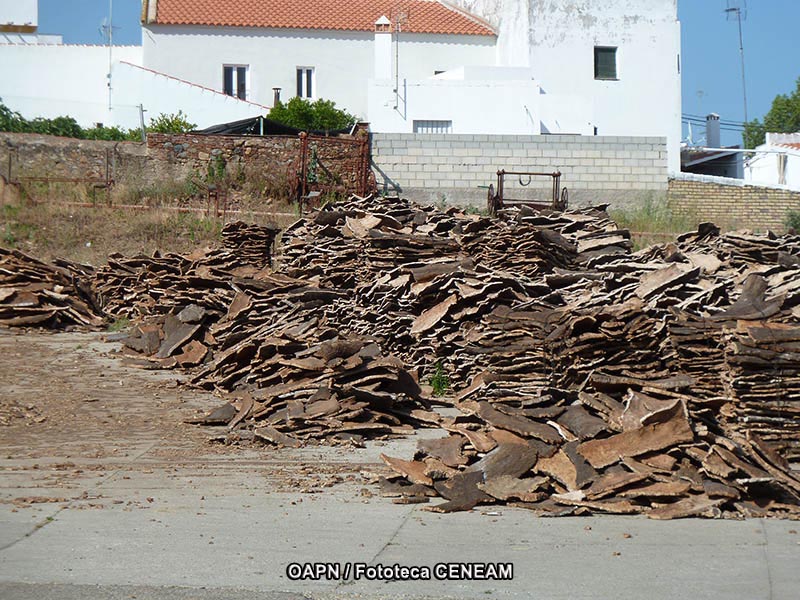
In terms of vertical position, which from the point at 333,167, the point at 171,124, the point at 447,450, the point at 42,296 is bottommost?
the point at 447,450

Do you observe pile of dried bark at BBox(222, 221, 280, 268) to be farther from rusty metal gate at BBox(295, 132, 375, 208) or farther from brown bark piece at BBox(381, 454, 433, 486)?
brown bark piece at BBox(381, 454, 433, 486)

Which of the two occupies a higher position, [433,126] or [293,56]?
[293,56]

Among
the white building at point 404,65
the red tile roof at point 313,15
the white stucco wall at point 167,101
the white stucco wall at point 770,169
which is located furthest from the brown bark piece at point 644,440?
the red tile roof at point 313,15

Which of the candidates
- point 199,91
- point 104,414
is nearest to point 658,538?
point 104,414

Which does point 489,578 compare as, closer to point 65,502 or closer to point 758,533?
point 758,533

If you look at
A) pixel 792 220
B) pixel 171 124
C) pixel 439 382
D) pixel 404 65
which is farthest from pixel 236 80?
pixel 439 382

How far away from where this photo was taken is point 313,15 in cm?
4097

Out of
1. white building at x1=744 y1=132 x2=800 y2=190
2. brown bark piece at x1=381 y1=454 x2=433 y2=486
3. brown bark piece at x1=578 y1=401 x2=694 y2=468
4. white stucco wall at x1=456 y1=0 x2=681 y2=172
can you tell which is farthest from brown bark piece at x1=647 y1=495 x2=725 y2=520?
white building at x1=744 y1=132 x2=800 y2=190

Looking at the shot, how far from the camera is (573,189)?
93.0 ft

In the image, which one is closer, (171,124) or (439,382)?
(439,382)

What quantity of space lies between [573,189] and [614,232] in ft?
40.5

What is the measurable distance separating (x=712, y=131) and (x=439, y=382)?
3628cm

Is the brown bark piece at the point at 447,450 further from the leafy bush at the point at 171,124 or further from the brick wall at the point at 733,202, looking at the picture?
the leafy bush at the point at 171,124

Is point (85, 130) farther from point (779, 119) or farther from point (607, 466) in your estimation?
point (779, 119)
